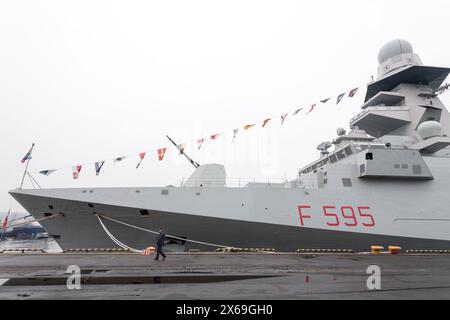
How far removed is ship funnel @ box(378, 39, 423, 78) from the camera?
69.4 ft

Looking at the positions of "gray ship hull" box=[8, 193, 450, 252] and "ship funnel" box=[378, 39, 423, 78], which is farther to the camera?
"ship funnel" box=[378, 39, 423, 78]

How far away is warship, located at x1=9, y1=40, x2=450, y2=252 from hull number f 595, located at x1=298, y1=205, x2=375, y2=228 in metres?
0.04

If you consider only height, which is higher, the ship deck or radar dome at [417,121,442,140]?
radar dome at [417,121,442,140]

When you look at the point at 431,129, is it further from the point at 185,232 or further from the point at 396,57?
the point at 185,232

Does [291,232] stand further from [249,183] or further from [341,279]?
[341,279]

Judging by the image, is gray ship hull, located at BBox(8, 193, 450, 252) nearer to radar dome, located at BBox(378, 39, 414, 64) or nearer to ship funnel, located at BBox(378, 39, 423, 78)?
ship funnel, located at BBox(378, 39, 423, 78)

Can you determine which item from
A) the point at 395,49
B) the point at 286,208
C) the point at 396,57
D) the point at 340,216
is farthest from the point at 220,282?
the point at 395,49

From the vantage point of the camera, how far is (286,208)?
13.7 meters

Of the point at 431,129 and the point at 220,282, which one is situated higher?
the point at 431,129

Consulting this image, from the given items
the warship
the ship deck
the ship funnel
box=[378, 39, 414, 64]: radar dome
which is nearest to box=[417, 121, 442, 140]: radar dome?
the warship

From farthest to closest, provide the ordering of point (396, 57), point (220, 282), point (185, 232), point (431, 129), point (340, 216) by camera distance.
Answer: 1. point (396, 57)
2. point (431, 129)
3. point (340, 216)
4. point (185, 232)
5. point (220, 282)

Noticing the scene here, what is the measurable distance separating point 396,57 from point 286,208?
584 inches

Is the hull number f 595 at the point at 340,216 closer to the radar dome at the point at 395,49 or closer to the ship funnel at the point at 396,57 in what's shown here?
the ship funnel at the point at 396,57

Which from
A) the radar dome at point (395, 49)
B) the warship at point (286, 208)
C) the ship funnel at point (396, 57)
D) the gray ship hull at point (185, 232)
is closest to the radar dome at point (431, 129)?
the warship at point (286, 208)
